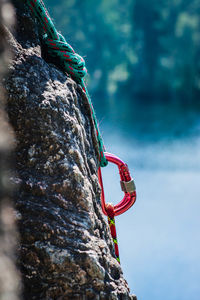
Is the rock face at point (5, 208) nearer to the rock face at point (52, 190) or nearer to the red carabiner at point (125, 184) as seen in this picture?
the rock face at point (52, 190)

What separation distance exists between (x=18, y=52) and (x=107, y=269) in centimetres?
57

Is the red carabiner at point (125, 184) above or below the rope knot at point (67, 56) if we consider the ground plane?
below

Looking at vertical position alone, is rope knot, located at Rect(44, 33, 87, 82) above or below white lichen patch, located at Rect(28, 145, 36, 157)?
above

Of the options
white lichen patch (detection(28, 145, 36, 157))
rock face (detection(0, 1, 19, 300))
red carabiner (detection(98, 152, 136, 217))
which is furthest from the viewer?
red carabiner (detection(98, 152, 136, 217))

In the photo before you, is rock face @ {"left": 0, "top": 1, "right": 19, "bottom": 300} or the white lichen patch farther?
the white lichen patch

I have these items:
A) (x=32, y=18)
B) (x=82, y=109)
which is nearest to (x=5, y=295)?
(x=82, y=109)

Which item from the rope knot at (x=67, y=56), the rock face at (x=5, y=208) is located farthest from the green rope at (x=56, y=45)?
the rock face at (x=5, y=208)

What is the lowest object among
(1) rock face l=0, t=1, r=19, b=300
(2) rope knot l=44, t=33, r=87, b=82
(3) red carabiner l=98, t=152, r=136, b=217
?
(1) rock face l=0, t=1, r=19, b=300

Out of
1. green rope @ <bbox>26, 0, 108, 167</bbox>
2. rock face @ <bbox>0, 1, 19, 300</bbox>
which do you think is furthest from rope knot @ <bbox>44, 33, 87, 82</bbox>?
rock face @ <bbox>0, 1, 19, 300</bbox>

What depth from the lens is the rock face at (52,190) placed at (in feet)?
2.11

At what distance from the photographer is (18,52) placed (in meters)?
0.79

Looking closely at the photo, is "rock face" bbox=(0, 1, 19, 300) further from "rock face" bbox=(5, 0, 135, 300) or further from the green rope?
the green rope

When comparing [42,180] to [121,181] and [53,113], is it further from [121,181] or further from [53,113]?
[121,181]

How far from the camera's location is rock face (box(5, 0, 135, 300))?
642 millimetres
